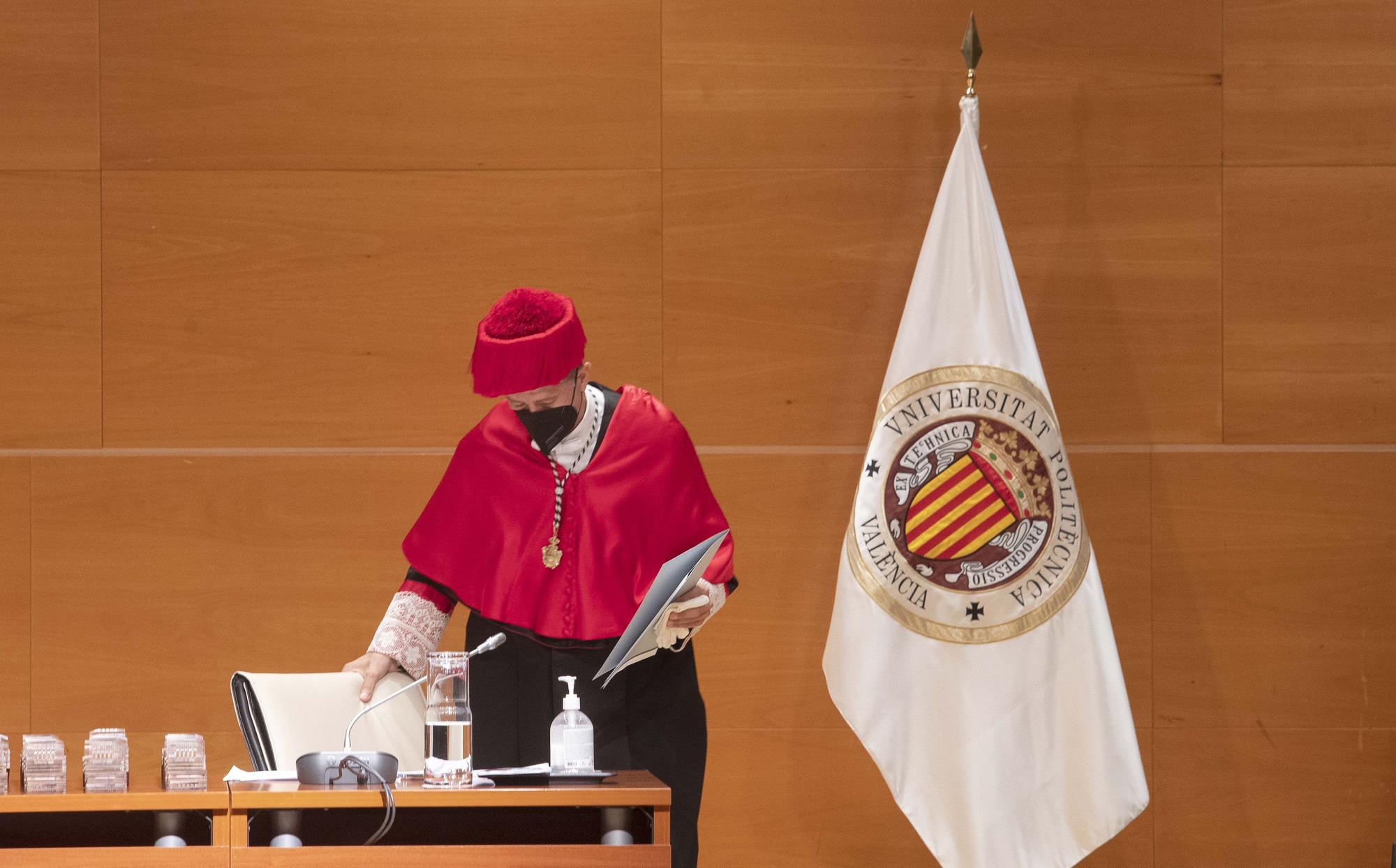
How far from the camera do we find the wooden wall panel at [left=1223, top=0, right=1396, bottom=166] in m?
3.99

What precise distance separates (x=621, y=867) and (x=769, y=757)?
1964 millimetres

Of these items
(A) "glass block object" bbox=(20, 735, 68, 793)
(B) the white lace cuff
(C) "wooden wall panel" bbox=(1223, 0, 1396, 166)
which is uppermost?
(C) "wooden wall panel" bbox=(1223, 0, 1396, 166)

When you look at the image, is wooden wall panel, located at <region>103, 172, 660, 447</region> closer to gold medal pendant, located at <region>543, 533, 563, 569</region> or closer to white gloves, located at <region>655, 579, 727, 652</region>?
gold medal pendant, located at <region>543, 533, 563, 569</region>

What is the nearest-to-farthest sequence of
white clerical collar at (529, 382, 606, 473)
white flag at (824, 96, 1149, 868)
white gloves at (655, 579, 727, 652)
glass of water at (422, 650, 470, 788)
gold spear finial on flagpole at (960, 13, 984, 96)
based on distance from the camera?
glass of water at (422, 650, 470, 788) → white gloves at (655, 579, 727, 652) → white clerical collar at (529, 382, 606, 473) → white flag at (824, 96, 1149, 868) → gold spear finial on flagpole at (960, 13, 984, 96)

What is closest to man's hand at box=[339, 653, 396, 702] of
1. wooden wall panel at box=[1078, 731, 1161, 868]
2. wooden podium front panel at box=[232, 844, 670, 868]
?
wooden podium front panel at box=[232, 844, 670, 868]

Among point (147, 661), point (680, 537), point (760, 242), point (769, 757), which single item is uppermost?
point (760, 242)

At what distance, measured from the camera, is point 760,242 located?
13.0 feet

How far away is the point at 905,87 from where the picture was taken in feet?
13.0

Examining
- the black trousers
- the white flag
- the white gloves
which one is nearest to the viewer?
the white gloves

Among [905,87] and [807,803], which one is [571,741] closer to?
[807,803]

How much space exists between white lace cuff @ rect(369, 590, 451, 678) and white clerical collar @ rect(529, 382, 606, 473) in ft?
1.34

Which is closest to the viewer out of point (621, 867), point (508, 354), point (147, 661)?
point (621, 867)

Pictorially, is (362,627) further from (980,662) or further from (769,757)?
(980,662)

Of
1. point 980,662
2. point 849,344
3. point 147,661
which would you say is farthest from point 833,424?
point 147,661
